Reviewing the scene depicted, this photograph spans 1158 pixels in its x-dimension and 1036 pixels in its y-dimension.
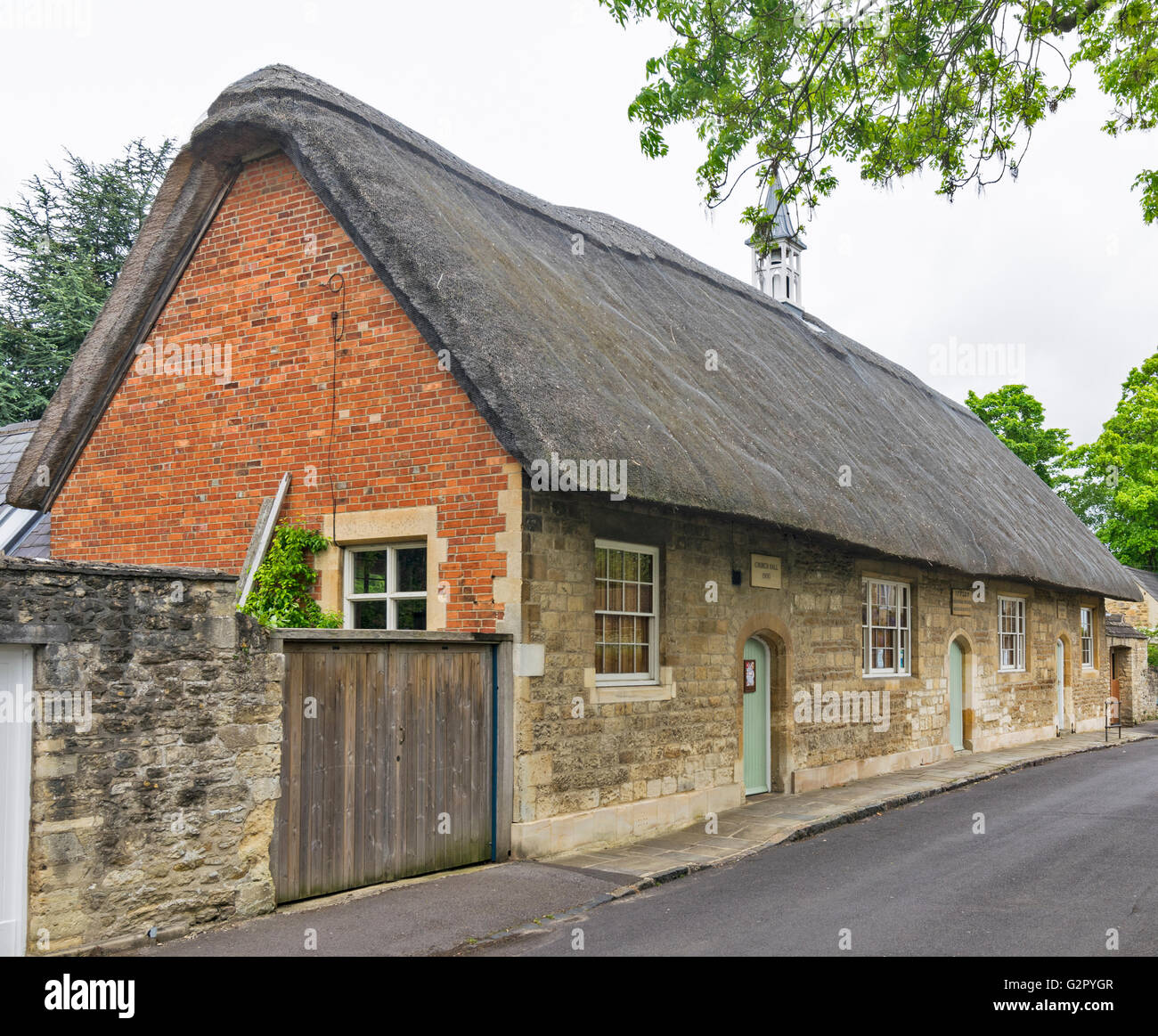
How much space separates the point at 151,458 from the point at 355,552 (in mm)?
3026

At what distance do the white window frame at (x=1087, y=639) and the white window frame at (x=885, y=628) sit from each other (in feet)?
36.5

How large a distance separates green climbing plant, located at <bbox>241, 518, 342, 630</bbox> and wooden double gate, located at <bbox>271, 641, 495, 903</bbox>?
1.76 meters

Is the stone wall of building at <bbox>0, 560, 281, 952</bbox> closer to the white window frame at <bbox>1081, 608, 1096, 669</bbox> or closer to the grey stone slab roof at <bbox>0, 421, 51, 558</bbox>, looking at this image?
the grey stone slab roof at <bbox>0, 421, 51, 558</bbox>

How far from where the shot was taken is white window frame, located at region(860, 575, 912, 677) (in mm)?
14797

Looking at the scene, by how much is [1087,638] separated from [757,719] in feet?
53.1

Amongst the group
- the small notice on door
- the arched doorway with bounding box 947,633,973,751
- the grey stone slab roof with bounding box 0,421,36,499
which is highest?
the grey stone slab roof with bounding box 0,421,36,499

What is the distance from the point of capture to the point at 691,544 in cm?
1097

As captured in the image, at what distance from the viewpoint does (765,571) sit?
12.3m

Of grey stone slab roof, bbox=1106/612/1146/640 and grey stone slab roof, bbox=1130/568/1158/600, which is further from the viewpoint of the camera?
grey stone slab roof, bbox=1130/568/1158/600

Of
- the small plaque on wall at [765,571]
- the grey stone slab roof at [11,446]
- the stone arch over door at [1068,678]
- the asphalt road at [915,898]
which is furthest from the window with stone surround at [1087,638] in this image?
the grey stone slab roof at [11,446]

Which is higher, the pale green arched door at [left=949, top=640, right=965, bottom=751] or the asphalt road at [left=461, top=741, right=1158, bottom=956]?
the pale green arched door at [left=949, top=640, right=965, bottom=751]

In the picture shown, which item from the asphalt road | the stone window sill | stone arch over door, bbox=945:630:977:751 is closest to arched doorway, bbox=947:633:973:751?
stone arch over door, bbox=945:630:977:751

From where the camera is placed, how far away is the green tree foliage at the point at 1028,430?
39875mm

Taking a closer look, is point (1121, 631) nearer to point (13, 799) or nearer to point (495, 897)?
point (495, 897)
